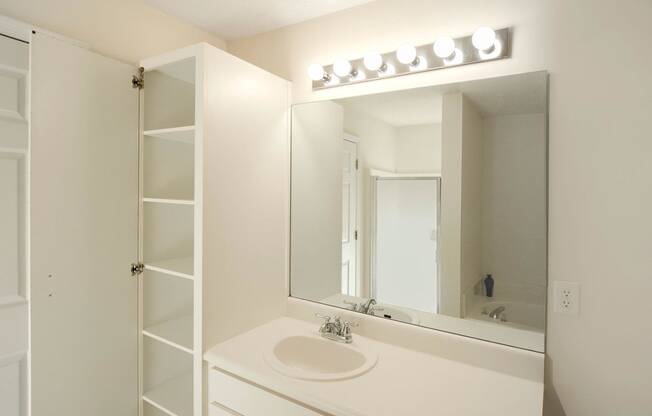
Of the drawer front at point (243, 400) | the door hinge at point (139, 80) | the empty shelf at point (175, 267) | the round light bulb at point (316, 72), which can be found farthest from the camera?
the round light bulb at point (316, 72)

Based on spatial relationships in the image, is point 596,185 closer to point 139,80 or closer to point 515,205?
point 515,205

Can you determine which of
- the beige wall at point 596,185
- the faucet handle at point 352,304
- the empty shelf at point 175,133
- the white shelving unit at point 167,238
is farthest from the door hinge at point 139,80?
the beige wall at point 596,185

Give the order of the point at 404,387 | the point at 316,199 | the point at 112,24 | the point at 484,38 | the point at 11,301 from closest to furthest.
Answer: the point at 404,387 → the point at 484,38 → the point at 11,301 → the point at 112,24 → the point at 316,199

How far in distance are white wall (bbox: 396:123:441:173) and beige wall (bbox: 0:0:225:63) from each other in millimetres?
1347

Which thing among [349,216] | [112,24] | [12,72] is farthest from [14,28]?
[349,216]

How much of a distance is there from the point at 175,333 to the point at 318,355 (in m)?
0.71

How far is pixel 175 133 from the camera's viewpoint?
1.58m

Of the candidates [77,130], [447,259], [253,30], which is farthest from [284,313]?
[253,30]

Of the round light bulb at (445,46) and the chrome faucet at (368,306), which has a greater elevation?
the round light bulb at (445,46)

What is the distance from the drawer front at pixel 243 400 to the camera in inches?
48.1

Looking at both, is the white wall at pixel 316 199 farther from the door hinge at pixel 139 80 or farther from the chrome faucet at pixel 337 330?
the door hinge at pixel 139 80

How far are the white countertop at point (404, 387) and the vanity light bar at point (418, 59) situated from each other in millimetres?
1225

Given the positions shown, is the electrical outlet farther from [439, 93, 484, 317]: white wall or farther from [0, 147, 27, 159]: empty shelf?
[0, 147, 27, 159]: empty shelf

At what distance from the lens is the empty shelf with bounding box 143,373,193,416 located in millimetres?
1619
